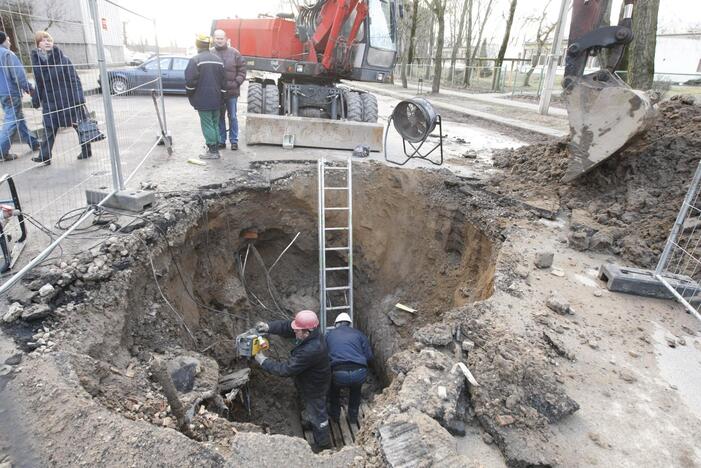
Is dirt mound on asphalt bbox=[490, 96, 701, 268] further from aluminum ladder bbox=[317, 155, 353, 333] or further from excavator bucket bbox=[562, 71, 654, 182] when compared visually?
aluminum ladder bbox=[317, 155, 353, 333]

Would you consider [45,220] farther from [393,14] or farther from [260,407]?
[393,14]

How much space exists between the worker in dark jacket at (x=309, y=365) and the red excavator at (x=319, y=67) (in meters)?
4.34

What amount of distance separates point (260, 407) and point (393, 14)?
7.64 metres

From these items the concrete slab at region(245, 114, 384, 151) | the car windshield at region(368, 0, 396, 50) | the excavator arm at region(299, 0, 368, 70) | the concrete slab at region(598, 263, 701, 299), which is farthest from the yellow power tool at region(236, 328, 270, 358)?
the car windshield at region(368, 0, 396, 50)

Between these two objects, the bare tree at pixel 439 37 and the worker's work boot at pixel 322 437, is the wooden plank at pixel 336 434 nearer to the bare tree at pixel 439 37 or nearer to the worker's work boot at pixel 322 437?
the worker's work boot at pixel 322 437

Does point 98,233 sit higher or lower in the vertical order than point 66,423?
higher

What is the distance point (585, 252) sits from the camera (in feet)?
16.6

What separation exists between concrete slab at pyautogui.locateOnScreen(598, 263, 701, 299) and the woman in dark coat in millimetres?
5658

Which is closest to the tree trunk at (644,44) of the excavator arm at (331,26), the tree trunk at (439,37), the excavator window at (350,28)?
the excavator window at (350,28)

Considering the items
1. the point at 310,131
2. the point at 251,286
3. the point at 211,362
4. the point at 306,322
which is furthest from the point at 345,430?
the point at 310,131

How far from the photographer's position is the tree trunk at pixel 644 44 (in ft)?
33.7

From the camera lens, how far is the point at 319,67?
27.7 feet

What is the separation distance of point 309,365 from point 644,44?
1115cm

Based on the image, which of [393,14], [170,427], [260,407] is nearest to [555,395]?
[170,427]
